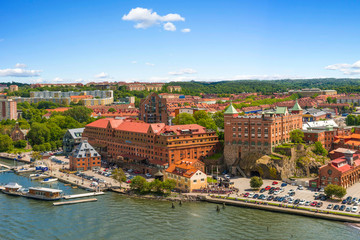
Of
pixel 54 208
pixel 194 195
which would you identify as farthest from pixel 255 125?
pixel 54 208

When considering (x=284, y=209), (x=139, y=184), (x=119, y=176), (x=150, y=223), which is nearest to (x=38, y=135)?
(x=119, y=176)

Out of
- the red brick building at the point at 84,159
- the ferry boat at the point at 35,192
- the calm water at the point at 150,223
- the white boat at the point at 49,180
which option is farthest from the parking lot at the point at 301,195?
the white boat at the point at 49,180

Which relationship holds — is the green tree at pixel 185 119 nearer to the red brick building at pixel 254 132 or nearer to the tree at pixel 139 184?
the red brick building at pixel 254 132

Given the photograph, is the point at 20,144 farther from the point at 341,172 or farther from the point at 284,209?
the point at 341,172

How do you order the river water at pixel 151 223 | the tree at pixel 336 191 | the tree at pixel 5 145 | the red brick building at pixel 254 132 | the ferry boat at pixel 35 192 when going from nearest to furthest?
the river water at pixel 151 223 → the tree at pixel 336 191 → the ferry boat at pixel 35 192 → the red brick building at pixel 254 132 → the tree at pixel 5 145

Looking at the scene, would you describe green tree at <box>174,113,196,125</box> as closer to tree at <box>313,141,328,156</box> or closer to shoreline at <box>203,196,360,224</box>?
tree at <box>313,141,328,156</box>

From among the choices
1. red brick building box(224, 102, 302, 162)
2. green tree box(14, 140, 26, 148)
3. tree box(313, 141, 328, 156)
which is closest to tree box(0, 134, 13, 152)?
green tree box(14, 140, 26, 148)
